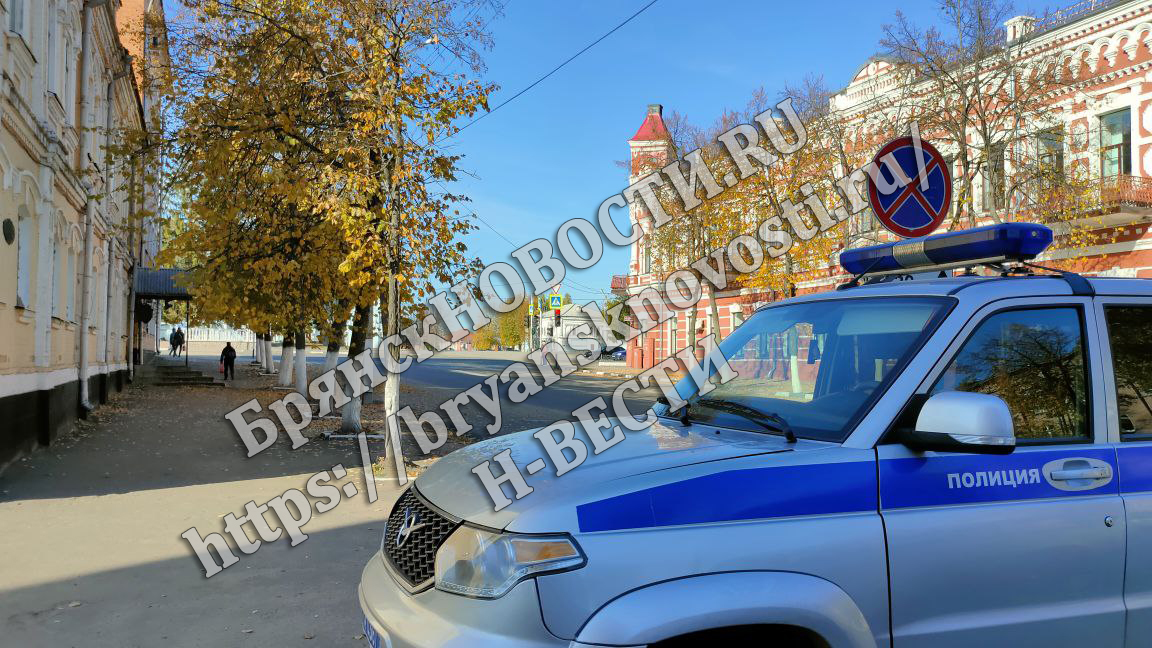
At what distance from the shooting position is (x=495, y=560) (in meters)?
2.33

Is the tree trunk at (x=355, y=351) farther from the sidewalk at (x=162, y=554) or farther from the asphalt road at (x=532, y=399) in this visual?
the asphalt road at (x=532, y=399)

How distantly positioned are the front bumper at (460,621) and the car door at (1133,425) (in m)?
2.02

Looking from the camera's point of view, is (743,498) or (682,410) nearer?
(743,498)

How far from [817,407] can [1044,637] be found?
1023 mm

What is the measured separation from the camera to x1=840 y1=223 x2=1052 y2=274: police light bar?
3068 mm

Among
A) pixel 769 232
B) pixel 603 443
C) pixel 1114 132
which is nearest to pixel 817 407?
pixel 603 443

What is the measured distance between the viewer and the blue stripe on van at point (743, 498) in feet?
7.43

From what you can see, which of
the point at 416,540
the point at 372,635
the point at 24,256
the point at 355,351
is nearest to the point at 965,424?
the point at 416,540

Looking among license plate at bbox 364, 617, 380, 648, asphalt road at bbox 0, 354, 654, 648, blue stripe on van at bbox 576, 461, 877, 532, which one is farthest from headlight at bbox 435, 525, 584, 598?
asphalt road at bbox 0, 354, 654, 648

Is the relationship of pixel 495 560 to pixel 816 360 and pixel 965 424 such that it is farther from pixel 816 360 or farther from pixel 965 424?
pixel 816 360

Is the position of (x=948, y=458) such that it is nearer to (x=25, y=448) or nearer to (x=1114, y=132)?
(x=25, y=448)

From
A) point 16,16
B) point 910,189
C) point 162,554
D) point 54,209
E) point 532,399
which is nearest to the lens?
point 910,189

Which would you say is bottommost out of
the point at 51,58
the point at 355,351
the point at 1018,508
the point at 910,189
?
the point at 1018,508

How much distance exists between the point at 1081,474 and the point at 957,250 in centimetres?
103
